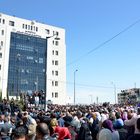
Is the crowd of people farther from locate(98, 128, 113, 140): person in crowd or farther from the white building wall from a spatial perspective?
the white building wall

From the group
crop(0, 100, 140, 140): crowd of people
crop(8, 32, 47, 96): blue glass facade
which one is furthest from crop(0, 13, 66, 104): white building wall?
crop(0, 100, 140, 140): crowd of people

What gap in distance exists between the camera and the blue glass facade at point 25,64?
262 ft

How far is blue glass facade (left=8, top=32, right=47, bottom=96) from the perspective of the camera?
262ft

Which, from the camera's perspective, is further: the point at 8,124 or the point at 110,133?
the point at 8,124

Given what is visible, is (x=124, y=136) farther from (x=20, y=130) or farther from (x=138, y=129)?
(x=20, y=130)

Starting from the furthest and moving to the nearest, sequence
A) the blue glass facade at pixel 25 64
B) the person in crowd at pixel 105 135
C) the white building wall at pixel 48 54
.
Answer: the blue glass facade at pixel 25 64
the white building wall at pixel 48 54
the person in crowd at pixel 105 135

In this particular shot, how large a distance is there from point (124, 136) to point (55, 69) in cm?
7985

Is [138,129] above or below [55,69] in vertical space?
below

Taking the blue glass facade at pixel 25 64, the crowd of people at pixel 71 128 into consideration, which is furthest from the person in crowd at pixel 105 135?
the blue glass facade at pixel 25 64

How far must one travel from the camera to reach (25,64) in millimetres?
83250

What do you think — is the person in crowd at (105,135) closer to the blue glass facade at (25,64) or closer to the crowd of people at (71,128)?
the crowd of people at (71,128)

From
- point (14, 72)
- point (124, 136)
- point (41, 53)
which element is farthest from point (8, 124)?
point (41, 53)

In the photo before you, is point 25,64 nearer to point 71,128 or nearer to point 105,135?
point 71,128

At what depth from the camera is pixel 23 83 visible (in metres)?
81.2
